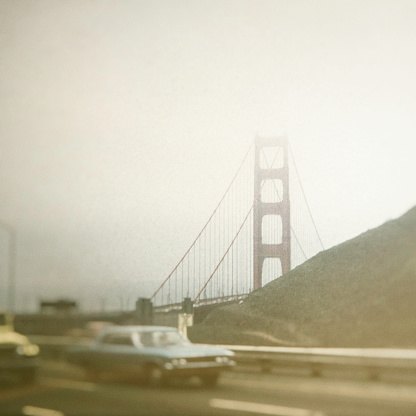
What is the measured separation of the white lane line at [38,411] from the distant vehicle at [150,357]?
100 inches

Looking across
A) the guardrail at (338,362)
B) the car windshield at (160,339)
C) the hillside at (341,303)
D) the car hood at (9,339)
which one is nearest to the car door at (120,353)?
the car windshield at (160,339)

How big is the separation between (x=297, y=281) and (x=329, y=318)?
904 centimetres

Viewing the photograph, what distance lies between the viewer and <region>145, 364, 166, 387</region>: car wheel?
39.3 ft

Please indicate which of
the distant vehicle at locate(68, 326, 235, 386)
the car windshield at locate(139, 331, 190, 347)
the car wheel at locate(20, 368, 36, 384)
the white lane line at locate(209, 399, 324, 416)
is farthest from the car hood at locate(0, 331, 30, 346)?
the white lane line at locate(209, 399, 324, 416)

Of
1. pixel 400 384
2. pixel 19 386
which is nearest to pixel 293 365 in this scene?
pixel 400 384

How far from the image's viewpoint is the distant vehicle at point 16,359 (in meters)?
12.5

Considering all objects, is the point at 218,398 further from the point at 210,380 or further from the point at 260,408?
the point at 210,380

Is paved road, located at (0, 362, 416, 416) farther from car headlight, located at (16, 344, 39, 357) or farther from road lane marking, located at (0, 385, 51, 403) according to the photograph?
car headlight, located at (16, 344, 39, 357)

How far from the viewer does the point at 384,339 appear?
2988cm

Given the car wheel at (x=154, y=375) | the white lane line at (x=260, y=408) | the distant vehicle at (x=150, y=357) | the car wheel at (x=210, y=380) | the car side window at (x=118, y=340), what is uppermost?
the car side window at (x=118, y=340)

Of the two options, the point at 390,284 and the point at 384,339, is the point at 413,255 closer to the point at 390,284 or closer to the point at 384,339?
the point at 390,284

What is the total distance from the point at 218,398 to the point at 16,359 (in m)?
4.44

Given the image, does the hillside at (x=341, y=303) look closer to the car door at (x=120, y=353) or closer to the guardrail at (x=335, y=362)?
the guardrail at (x=335, y=362)

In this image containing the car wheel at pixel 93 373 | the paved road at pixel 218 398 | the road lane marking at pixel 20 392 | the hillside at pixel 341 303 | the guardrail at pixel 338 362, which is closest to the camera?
the paved road at pixel 218 398
